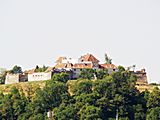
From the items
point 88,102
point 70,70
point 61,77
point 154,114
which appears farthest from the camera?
point 70,70

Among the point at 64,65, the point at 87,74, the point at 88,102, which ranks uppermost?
the point at 64,65

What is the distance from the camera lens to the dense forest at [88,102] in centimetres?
9231

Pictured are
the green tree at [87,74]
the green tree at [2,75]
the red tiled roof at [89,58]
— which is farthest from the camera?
the green tree at [2,75]

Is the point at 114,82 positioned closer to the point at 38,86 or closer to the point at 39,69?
the point at 38,86

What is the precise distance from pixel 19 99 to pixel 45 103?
423 cm

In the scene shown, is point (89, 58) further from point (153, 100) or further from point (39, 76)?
point (153, 100)

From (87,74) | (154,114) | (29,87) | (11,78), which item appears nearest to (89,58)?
(87,74)

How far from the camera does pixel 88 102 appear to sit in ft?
309

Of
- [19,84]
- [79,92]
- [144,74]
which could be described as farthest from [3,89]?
[144,74]

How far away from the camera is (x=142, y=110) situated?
9438cm

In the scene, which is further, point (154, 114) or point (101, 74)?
point (101, 74)

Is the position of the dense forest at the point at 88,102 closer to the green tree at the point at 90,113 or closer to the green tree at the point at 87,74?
the green tree at the point at 90,113

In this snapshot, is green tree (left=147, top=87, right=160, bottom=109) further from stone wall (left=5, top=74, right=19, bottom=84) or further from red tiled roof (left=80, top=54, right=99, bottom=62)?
stone wall (left=5, top=74, right=19, bottom=84)

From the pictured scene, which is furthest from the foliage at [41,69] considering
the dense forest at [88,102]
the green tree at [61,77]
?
the dense forest at [88,102]
